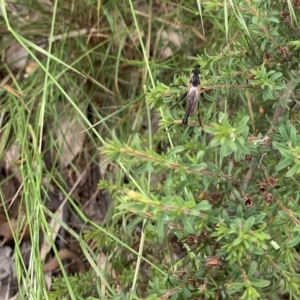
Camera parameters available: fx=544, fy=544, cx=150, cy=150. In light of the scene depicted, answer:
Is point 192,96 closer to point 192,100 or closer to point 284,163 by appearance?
point 192,100

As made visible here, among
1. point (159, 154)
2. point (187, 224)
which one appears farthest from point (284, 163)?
point (159, 154)

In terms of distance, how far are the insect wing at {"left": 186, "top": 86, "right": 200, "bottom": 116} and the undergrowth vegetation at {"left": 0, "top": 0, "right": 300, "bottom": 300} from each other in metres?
0.04

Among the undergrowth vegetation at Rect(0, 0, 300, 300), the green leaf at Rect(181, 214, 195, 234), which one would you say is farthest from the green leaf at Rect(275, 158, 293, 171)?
the green leaf at Rect(181, 214, 195, 234)

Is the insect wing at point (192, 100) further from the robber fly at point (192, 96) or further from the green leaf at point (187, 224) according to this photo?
the green leaf at point (187, 224)

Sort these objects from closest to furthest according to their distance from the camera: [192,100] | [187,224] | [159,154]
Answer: [187,224] → [192,100] → [159,154]

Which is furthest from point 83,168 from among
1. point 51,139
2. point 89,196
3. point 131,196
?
point 131,196

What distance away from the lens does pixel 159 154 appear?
162cm

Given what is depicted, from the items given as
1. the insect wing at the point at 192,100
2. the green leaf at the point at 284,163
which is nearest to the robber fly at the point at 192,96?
the insect wing at the point at 192,100

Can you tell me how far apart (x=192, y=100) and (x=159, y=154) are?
0.58 meters

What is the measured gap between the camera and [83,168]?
73.2 inches

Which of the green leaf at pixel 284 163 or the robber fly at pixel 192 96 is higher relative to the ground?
the robber fly at pixel 192 96

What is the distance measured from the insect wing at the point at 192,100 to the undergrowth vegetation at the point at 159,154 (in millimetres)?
42

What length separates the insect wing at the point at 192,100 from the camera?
1049 millimetres

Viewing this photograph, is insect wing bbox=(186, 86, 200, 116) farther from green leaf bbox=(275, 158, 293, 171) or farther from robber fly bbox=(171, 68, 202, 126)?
green leaf bbox=(275, 158, 293, 171)
